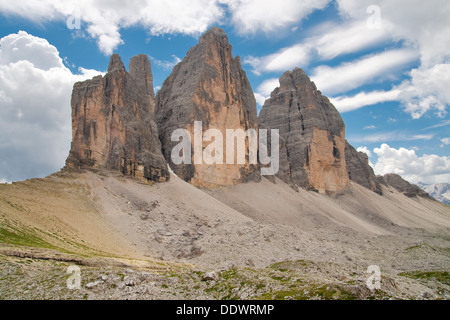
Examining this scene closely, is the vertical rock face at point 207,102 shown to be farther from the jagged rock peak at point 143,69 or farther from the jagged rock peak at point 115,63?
the jagged rock peak at point 115,63

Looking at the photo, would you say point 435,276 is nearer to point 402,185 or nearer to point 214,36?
point 214,36

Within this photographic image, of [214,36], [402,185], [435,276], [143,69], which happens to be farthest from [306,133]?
[435,276]

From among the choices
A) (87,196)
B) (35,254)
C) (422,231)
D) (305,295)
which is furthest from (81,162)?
(422,231)

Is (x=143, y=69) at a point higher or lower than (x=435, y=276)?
higher

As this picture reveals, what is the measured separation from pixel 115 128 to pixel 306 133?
56.7 metres

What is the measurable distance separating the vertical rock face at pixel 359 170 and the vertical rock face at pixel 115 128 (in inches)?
2946

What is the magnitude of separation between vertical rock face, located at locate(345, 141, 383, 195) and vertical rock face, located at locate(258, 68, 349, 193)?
15688mm

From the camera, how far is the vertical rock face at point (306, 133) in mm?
89062

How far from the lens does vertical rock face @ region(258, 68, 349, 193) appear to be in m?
89.1

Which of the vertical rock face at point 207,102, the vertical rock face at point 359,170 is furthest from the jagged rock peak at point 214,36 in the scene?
the vertical rock face at point 359,170

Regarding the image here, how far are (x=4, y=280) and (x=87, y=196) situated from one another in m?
24.5

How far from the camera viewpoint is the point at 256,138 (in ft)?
266

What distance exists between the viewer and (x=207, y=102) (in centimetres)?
6925

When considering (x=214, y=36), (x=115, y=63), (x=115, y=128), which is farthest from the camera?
(x=214, y=36)
